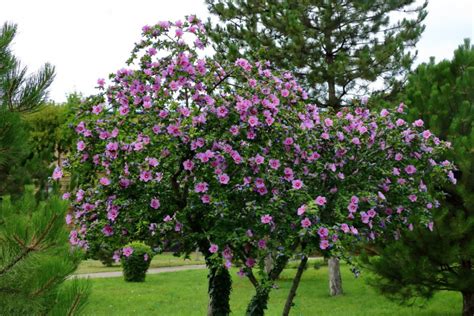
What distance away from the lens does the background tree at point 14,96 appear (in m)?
3.98

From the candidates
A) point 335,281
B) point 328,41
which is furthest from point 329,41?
point 335,281

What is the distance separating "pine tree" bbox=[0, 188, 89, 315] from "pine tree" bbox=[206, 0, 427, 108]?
12569mm

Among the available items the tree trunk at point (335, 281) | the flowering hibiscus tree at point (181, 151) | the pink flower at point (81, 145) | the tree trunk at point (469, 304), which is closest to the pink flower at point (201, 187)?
the flowering hibiscus tree at point (181, 151)

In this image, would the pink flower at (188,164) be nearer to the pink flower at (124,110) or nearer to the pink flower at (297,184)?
the pink flower at (124,110)

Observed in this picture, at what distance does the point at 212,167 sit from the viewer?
5.89 metres

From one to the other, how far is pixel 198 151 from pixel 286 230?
49.7 inches

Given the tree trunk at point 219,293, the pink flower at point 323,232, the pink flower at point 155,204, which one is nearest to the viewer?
the pink flower at point 323,232

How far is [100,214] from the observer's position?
6.49 m

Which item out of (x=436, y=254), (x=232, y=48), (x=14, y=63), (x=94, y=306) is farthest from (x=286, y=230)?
(x=232, y=48)

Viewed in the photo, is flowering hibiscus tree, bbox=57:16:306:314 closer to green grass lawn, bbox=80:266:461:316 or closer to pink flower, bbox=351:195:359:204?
pink flower, bbox=351:195:359:204

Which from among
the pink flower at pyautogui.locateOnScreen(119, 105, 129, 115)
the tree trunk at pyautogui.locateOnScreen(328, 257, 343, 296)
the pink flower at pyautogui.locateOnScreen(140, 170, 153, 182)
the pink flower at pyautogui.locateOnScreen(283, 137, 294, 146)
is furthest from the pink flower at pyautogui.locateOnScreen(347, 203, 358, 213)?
the tree trunk at pyautogui.locateOnScreen(328, 257, 343, 296)

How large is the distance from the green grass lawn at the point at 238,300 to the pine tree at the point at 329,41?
522 centimetres

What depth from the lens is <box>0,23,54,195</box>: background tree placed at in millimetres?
3979

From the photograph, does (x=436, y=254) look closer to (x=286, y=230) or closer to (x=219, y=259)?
(x=286, y=230)
